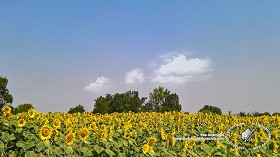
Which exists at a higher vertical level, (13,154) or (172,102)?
(172,102)

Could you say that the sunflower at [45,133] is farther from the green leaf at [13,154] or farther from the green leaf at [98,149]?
the green leaf at [98,149]

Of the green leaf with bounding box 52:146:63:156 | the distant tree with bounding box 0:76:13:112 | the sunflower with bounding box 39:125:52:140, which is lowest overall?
the green leaf with bounding box 52:146:63:156

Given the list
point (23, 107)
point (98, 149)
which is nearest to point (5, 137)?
point (98, 149)

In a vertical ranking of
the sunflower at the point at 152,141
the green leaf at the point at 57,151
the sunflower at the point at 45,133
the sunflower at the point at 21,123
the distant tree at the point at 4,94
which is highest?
the distant tree at the point at 4,94

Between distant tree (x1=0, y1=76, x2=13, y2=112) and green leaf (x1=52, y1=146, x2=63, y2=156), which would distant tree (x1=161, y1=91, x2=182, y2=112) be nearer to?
distant tree (x1=0, y1=76, x2=13, y2=112)

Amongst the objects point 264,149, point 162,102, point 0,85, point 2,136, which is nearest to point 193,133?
point 264,149

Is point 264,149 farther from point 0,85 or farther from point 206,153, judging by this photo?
point 0,85

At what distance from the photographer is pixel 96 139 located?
7.00 m

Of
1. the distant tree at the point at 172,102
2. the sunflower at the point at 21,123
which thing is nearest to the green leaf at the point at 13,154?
the sunflower at the point at 21,123

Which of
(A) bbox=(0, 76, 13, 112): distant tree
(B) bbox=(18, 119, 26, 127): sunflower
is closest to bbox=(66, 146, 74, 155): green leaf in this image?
(B) bbox=(18, 119, 26, 127): sunflower

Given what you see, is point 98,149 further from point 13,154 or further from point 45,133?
point 13,154

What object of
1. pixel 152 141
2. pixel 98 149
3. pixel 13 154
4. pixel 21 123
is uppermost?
pixel 21 123

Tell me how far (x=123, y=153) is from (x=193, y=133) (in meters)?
5.12

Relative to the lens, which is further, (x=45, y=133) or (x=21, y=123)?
(x=21, y=123)
